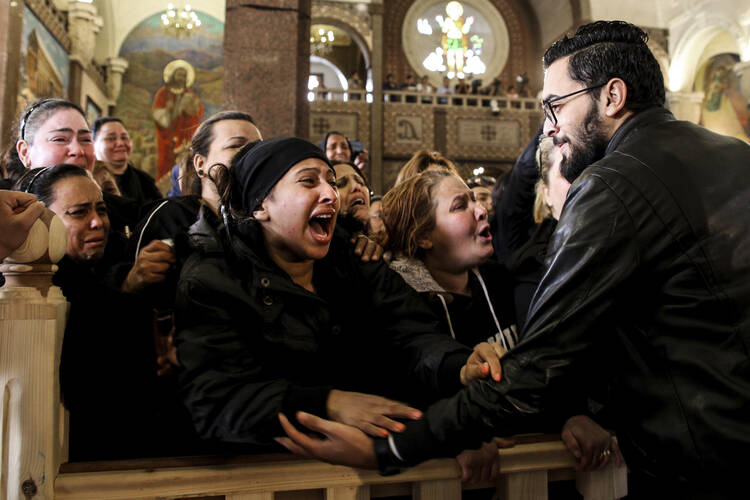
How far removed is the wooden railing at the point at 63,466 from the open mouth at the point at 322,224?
662 millimetres

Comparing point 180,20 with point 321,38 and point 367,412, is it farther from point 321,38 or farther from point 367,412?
point 367,412

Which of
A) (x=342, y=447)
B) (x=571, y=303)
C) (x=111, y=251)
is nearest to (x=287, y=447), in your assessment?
(x=342, y=447)

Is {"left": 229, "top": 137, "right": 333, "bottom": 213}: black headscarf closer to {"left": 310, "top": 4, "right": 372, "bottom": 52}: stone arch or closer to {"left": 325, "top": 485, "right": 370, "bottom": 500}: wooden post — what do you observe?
{"left": 325, "top": 485, "right": 370, "bottom": 500}: wooden post

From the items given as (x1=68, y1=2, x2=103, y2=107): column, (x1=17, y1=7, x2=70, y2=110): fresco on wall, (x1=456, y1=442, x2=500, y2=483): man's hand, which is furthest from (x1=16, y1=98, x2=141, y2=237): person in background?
(x1=68, y1=2, x2=103, y2=107): column

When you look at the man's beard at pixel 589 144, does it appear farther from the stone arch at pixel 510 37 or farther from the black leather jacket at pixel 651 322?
the stone arch at pixel 510 37

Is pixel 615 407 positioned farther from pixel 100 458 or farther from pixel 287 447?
pixel 100 458

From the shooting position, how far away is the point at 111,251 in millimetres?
2191

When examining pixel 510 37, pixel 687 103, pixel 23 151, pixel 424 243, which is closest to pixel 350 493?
pixel 424 243

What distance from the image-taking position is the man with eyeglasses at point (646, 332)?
119cm

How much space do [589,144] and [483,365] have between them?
699 mm

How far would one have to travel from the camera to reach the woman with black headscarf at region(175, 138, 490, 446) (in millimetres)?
1356

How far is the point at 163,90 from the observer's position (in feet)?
52.4

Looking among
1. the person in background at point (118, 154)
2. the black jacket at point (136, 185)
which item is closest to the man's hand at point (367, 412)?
the black jacket at point (136, 185)

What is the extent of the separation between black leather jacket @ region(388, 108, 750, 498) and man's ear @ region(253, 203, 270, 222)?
760 millimetres
